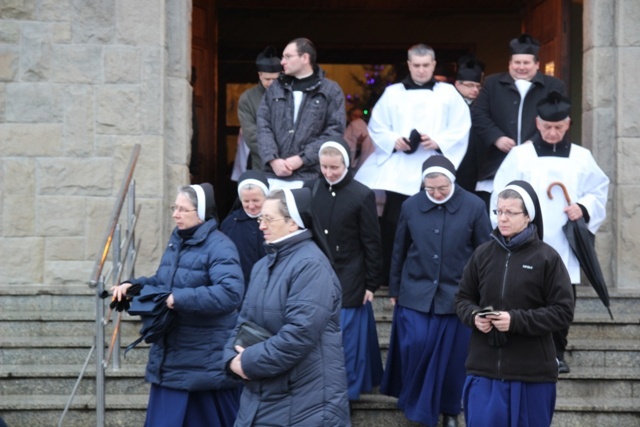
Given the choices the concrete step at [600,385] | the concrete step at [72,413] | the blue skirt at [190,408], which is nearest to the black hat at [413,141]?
the concrete step at [600,385]

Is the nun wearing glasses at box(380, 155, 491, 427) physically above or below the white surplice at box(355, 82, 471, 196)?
below

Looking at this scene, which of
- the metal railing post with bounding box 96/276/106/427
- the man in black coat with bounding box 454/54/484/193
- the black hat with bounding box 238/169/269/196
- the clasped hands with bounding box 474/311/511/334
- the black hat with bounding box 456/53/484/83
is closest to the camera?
the clasped hands with bounding box 474/311/511/334

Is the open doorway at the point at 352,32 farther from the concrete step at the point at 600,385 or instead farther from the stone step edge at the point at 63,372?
the concrete step at the point at 600,385

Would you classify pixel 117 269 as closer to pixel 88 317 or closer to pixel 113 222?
pixel 113 222

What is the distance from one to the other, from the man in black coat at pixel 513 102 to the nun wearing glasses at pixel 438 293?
4.91 ft

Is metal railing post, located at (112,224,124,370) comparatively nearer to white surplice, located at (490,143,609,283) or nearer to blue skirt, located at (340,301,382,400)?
blue skirt, located at (340,301,382,400)

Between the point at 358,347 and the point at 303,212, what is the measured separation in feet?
6.93

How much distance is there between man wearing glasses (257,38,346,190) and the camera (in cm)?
862

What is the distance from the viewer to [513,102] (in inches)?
354

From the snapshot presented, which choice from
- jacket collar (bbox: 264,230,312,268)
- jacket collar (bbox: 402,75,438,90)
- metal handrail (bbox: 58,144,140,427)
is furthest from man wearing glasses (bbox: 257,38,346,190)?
jacket collar (bbox: 264,230,312,268)

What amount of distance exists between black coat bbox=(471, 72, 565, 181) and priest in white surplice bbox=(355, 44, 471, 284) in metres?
0.17

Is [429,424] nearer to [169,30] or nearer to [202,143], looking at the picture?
[169,30]

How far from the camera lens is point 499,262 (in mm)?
6289

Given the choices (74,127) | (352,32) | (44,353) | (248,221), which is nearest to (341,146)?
(248,221)
